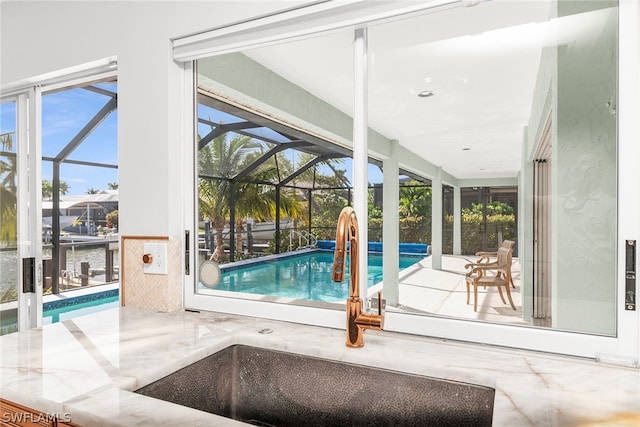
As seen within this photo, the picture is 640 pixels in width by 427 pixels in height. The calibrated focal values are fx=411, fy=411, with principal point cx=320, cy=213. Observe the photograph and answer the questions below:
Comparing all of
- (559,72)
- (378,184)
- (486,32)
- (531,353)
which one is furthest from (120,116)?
(531,353)

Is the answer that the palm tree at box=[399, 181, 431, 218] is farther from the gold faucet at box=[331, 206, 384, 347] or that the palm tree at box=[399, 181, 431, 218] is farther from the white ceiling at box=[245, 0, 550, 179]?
the gold faucet at box=[331, 206, 384, 347]

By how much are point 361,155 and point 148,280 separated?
3.36ft

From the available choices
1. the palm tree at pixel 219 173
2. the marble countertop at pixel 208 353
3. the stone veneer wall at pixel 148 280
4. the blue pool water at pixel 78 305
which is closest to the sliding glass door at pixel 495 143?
the marble countertop at pixel 208 353

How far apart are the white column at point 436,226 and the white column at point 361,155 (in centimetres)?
23

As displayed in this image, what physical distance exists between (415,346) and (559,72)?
91cm

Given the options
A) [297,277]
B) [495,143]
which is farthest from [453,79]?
[297,277]

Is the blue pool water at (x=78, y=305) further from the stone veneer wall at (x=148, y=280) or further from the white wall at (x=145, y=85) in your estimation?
the white wall at (x=145, y=85)

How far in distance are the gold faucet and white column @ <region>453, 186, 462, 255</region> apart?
34cm

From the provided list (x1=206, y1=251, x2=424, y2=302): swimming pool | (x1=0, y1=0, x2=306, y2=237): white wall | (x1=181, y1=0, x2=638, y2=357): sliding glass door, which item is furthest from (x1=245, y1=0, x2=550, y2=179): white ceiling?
(x1=0, y1=0, x2=306, y2=237): white wall

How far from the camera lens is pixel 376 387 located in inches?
45.1

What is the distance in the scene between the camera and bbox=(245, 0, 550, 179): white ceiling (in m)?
1.24

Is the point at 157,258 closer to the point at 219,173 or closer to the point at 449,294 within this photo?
the point at 219,173

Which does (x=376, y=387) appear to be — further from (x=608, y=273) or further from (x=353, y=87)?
(x=353, y=87)

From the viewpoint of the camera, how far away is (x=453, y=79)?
52.2 inches
